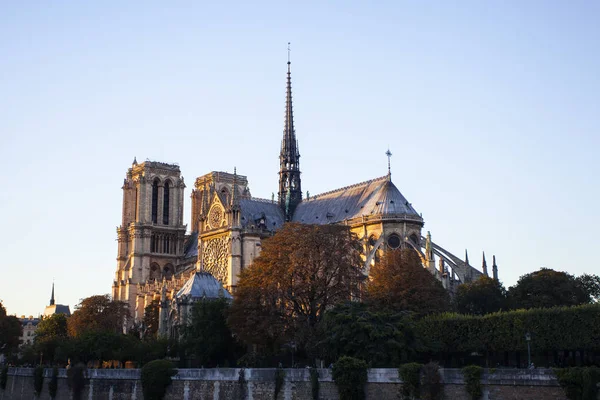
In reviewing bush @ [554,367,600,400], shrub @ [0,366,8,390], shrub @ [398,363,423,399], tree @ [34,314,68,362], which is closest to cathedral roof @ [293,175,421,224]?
tree @ [34,314,68,362]

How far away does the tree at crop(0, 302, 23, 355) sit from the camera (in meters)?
90.6

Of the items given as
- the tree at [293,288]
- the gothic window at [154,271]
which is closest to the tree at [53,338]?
the gothic window at [154,271]

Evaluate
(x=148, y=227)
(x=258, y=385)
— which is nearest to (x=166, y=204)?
(x=148, y=227)

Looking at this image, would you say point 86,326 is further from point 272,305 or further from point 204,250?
point 272,305

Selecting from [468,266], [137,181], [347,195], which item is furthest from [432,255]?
[137,181]

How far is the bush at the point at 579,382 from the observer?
32906 millimetres

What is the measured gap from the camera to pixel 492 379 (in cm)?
3644

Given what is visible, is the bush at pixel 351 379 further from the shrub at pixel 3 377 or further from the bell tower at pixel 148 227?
the bell tower at pixel 148 227

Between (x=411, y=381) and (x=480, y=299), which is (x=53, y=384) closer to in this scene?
(x=480, y=299)

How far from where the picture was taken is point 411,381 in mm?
38906

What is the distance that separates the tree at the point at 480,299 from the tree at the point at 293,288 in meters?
14.3

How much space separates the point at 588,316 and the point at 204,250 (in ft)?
187

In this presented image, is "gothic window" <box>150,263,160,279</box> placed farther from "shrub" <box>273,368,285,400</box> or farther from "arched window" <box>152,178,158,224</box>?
"shrub" <box>273,368,285,400</box>

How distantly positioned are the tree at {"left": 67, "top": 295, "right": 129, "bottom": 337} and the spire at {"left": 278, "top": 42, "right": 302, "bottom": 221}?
Answer: 2258 cm
